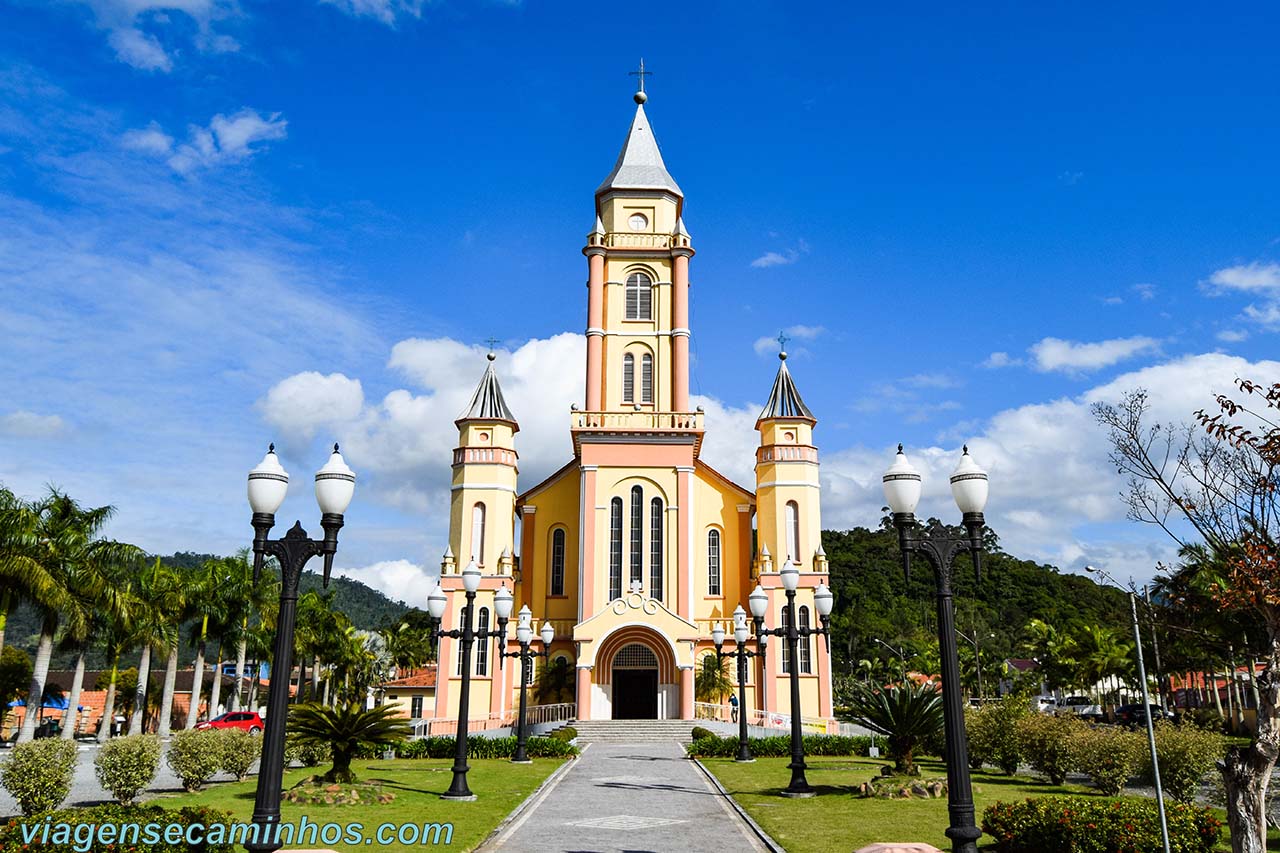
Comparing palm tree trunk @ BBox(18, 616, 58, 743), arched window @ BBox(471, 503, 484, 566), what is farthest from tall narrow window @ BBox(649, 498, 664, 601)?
palm tree trunk @ BBox(18, 616, 58, 743)

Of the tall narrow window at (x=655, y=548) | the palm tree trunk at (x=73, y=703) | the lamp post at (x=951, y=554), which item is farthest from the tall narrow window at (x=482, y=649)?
the lamp post at (x=951, y=554)

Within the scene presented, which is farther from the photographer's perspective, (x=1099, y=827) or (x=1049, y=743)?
(x=1049, y=743)

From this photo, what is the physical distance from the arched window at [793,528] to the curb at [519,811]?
60.8 ft

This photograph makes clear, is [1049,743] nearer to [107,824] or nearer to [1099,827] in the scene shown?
[1099,827]

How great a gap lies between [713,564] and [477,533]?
10.3 meters

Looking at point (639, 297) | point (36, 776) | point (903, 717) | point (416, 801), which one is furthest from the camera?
point (639, 297)

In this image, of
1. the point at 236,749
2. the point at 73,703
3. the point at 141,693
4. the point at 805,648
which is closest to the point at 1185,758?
the point at 236,749

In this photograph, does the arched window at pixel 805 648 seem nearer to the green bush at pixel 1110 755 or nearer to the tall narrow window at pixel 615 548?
the tall narrow window at pixel 615 548

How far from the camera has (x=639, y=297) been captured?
42969mm

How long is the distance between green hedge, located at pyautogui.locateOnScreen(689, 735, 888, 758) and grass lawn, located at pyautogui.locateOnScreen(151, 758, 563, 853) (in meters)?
5.06

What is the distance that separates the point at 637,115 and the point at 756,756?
3281 cm

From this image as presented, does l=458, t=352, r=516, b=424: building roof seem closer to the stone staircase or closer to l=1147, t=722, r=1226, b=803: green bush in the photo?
the stone staircase

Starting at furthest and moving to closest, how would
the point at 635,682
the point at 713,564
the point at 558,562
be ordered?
the point at 558,562, the point at 713,564, the point at 635,682

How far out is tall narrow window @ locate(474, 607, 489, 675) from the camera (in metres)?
37.2
